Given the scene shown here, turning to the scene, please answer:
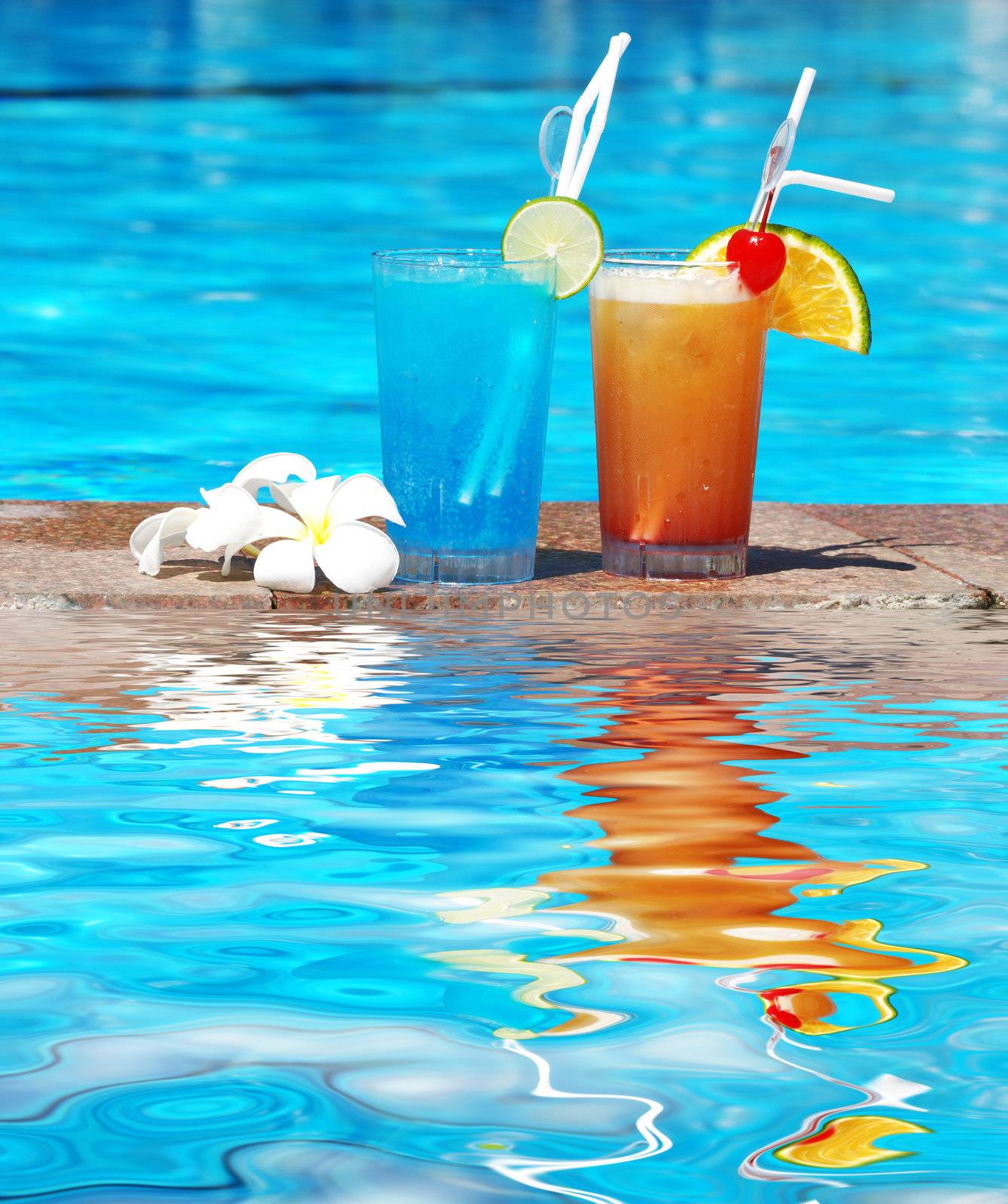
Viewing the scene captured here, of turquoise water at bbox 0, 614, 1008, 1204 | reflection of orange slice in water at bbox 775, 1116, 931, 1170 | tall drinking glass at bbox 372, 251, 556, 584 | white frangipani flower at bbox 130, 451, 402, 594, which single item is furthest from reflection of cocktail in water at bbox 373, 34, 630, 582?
reflection of orange slice in water at bbox 775, 1116, 931, 1170

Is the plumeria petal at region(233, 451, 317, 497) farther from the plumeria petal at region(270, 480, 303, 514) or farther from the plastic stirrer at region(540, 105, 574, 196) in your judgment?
the plastic stirrer at region(540, 105, 574, 196)

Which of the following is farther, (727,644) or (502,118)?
(502,118)

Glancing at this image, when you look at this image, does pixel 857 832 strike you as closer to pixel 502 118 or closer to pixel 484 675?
pixel 484 675

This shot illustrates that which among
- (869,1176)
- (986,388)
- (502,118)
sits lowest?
(869,1176)

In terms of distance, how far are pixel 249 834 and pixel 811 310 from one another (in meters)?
1.65

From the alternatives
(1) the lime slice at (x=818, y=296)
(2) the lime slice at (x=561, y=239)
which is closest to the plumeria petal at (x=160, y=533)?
(2) the lime slice at (x=561, y=239)

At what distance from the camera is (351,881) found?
181 cm

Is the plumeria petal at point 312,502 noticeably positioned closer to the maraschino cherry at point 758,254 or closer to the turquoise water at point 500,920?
the turquoise water at point 500,920

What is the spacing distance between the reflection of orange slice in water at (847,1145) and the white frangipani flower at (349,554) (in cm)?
185

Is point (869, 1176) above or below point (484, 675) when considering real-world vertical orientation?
below

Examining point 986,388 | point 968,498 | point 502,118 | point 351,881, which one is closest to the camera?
point 351,881

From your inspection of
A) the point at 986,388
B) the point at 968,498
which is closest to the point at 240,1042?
the point at 968,498

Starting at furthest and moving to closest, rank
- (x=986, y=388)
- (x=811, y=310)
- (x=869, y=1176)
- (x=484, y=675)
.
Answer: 1. (x=986, y=388)
2. (x=811, y=310)
3. (x=484, y=675)
4. (x=869, y=1176)

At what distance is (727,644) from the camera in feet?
9.10
